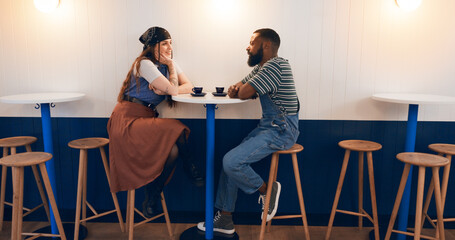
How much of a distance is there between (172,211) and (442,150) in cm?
216

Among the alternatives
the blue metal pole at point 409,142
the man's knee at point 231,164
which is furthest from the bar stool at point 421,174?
the man's knee at point 231,164

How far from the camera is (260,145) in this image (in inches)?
92.2

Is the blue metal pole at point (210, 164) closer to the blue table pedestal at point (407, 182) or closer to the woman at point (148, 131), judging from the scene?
the woman at point (148, 131)

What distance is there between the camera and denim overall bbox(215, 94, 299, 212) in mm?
2332

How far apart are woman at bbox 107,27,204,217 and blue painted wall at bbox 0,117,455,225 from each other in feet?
1.32

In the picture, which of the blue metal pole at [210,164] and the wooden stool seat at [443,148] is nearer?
the blue metal pole at [210,164]

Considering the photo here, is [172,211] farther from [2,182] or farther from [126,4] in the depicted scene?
[126,4]

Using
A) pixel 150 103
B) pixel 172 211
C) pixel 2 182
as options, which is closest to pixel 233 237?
pixel 172 211

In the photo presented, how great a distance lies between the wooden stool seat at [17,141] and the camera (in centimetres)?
257

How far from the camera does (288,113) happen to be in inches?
95.4

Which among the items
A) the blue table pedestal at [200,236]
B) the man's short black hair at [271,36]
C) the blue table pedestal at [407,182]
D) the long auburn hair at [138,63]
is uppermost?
the man's short black hair at [271,36]

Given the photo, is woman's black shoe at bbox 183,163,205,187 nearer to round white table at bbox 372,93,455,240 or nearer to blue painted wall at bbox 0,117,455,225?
blue painted wall at bbox 0,117,455,225

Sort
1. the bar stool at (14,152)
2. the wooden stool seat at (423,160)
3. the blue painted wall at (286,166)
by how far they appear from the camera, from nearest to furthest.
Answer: the wooden stool seat at (423,160) < the bar stool at (14,152) < the blue painted wall at (286,166)

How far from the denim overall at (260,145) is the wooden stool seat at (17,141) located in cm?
155
